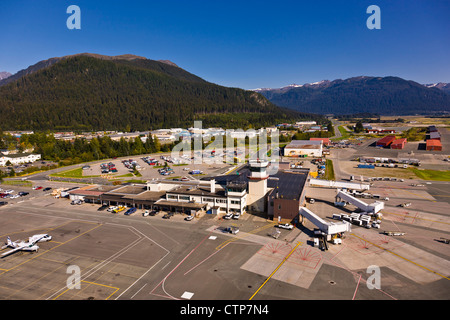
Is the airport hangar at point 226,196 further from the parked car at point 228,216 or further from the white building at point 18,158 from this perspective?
the white building at point 18,158

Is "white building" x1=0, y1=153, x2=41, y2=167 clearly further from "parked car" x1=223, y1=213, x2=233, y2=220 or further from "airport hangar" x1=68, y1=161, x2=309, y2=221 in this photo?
"parked car" x1=223, y1=213, x2=233, y2=220

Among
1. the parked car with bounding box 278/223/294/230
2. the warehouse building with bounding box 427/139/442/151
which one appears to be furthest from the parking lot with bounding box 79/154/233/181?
the warehouse building with bounding box 427/139/442/151

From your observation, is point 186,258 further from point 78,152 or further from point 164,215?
point 78,152

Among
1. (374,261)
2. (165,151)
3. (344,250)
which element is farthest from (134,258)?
(165,151)

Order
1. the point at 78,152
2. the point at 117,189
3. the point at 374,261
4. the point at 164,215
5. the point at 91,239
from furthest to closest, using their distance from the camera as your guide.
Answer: the point at 78,152
the point at 117,189
the point at 164,215
the point at 91,239
the point at 374,261

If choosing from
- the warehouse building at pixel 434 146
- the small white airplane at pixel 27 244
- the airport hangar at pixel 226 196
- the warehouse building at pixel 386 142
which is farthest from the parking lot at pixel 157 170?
the warehouse building at pixel 434 146

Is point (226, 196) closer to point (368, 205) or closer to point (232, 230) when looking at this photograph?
point (232, 230)
